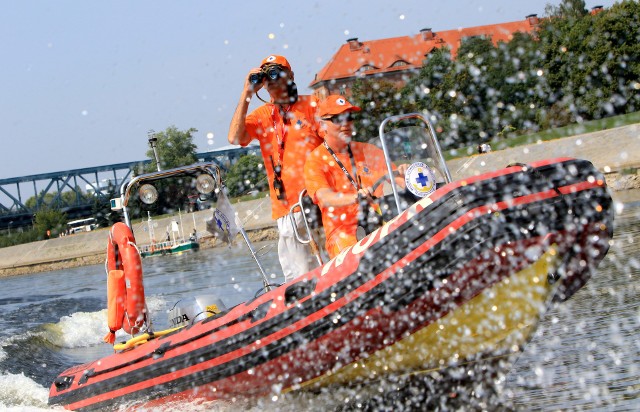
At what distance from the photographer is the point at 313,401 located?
6289 mm

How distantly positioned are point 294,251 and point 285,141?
0.77m

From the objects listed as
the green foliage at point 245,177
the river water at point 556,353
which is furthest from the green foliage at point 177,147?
the river water at point 556,353

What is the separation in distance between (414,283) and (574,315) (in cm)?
229

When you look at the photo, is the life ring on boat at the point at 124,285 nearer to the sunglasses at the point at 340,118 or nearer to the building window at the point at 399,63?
the sunglasses at the point at 340,118

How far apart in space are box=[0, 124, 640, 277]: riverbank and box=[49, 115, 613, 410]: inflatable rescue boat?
48.8ft

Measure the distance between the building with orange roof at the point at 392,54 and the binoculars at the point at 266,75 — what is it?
281 ft

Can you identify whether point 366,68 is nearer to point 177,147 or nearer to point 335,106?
point 177,147

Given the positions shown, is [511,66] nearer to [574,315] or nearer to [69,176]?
[69,176]

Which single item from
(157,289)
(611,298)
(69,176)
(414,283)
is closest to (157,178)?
(414,283)

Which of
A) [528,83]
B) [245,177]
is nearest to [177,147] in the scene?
[245,177]

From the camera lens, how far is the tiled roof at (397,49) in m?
98.9

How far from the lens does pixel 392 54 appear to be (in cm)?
10244

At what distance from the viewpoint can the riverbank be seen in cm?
2356

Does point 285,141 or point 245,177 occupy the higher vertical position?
point 245,177
